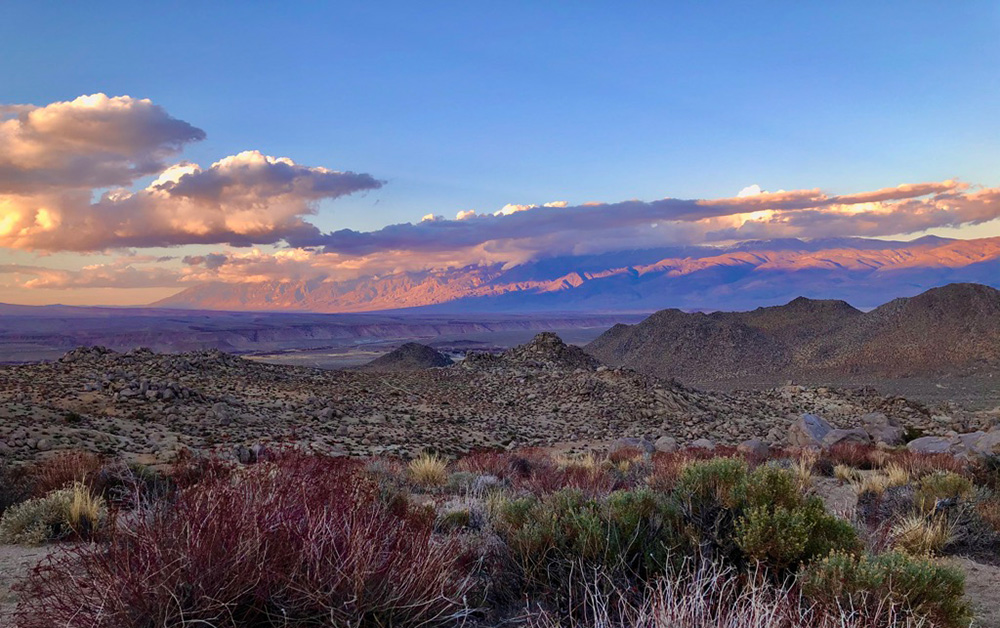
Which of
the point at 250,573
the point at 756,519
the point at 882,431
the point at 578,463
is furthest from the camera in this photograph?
the point at 882,431

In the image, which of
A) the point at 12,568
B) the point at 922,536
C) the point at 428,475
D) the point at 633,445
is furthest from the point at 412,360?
the point at 12,568

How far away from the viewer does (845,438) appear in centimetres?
2175

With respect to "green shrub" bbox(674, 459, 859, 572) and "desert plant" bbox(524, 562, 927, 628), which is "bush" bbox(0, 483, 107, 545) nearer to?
"desert plant" bbox(524, 562, 927, 628)

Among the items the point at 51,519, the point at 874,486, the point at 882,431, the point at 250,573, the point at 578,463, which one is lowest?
the point at 882,431

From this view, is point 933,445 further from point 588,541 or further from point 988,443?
point 588,541

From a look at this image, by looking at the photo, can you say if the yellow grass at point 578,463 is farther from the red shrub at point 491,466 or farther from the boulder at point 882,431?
the boulder at point 882,431

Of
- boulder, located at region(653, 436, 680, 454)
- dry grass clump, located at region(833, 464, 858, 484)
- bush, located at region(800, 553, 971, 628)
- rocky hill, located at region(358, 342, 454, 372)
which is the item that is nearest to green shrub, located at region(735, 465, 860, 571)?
bush, located at region(800, 553, 971, 628)

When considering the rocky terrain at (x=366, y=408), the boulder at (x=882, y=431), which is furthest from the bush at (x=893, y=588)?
the boulder at (x=882, y=431)

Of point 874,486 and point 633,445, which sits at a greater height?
→ point 874,486

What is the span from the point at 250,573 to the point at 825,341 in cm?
7447

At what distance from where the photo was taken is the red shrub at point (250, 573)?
12.0 ft

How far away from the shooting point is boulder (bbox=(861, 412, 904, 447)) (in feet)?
75.1

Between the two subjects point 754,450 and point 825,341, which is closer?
point 754,450

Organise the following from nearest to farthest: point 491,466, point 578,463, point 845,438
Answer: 1. point 491,466
2. point 578,463
3. point 845,438
